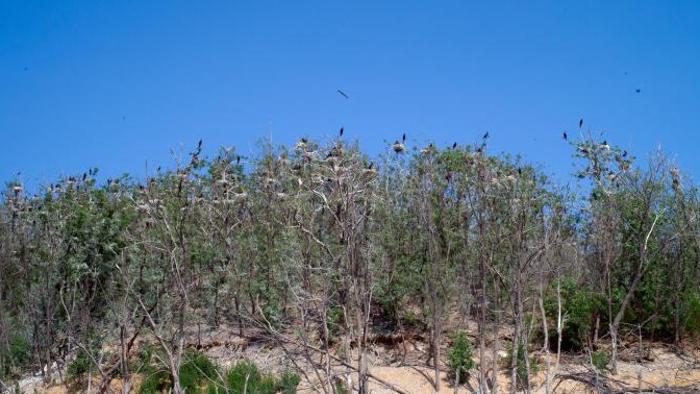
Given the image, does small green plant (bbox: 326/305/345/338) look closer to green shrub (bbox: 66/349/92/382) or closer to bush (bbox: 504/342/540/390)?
bush (bbox: 504/342/540/390)

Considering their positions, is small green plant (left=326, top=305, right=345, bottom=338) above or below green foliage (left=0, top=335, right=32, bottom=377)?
above

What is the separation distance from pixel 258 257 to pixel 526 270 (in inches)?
290

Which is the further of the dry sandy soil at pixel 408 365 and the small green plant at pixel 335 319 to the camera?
the small green plant at pixel 335 319

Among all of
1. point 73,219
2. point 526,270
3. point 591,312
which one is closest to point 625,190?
point 591,312

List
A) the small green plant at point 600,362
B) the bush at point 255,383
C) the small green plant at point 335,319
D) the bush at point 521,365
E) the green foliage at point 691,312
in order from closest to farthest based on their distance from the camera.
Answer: the small green plant at point 600,362 < the bush at point 521,365 < the bush at point 255,383 < the small green plant at point 335,319 < the green foliage at point 691,312

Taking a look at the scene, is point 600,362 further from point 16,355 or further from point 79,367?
point 16,355

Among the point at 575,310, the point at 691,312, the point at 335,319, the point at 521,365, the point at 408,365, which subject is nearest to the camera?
the point at 521,365

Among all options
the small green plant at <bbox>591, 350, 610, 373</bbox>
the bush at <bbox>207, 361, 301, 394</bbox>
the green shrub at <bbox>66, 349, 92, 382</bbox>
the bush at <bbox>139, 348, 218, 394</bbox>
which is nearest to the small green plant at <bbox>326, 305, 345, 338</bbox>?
the bush at <bbox>207, 361, 301, 394</bbox>

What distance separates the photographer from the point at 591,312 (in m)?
19.7

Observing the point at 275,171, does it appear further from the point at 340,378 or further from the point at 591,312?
the point at 591,312

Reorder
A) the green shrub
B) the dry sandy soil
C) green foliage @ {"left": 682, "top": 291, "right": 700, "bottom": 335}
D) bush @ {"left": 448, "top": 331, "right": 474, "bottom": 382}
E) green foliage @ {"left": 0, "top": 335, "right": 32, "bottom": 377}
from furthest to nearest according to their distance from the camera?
green foliage @ {"left": 682, "top": 291, "right": 700, "bottom": 335} → green foliage @ {"left": 0, "top": 335, "right": 32, "bottom": 377} → the green shrub → the dry sandy soil → bush @ {"left": 448, "top": 331, "right": 474, "bottom": 382}

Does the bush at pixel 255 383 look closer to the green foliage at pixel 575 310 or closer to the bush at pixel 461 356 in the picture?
the bush at pixel 461 356

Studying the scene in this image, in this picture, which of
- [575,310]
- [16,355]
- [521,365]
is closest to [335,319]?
[521,365]

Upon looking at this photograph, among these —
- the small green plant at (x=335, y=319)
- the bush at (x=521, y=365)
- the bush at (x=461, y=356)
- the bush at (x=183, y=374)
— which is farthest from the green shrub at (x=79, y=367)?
the bush at (x=521, y=365)
